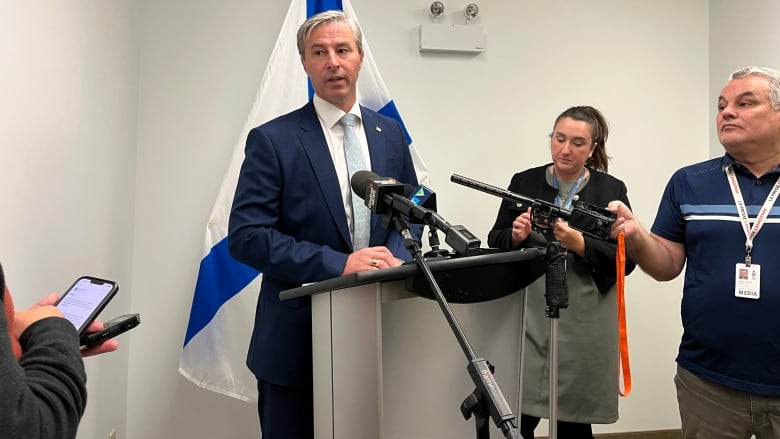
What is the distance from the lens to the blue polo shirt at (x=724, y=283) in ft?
5.44

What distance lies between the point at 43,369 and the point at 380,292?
1.84ft

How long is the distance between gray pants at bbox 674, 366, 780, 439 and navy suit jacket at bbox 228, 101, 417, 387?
3.19 ft

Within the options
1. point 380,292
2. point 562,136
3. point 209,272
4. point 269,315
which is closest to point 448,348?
point 380,292

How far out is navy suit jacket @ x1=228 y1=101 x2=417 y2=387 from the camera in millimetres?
1486

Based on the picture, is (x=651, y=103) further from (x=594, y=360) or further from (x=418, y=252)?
(x=418, y=252)

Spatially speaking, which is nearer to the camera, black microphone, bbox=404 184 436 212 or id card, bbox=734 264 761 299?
black microphone, bbox=404 184 436 212

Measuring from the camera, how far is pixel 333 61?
1669mm

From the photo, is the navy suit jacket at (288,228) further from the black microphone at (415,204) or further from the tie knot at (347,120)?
the black microphone at (415,204)

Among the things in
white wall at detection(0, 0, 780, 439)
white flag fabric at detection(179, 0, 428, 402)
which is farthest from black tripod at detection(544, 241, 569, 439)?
white flag fabric at detection(179, 0, 428, 402)

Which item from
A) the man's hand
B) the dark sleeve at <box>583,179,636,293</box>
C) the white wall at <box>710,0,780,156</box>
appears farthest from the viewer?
the white wall at <box>710,0,780,156</box>

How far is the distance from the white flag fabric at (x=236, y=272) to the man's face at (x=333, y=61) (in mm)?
→ 993

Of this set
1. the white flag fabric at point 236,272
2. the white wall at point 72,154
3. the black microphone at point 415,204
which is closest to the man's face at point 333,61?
the black microphone at point 415,204

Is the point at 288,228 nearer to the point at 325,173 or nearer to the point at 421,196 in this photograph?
the point at 325,173

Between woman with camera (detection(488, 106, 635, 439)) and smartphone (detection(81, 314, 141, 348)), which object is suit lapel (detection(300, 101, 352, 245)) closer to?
smartphone (detection(81, 314, 141, 348))
